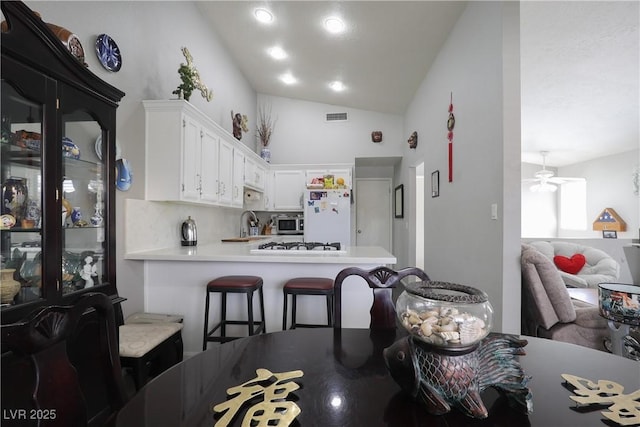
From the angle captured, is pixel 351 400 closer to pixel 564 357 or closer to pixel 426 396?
pixel 426 396

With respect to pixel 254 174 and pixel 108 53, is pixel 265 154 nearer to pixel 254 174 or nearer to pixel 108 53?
pixel 254 174

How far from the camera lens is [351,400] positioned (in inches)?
27.5

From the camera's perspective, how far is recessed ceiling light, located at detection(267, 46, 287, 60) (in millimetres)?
3793

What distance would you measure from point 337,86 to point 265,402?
472 cm

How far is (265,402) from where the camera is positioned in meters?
0.68

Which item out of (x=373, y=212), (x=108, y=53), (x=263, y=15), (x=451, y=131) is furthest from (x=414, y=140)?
(x=108, y=53)

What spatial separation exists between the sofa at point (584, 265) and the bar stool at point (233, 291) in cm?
382

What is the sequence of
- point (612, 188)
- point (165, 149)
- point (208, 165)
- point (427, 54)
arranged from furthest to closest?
point (612, 188), point (427, 54), point (208, 165), point (165, 149)

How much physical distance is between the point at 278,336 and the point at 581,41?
365cm

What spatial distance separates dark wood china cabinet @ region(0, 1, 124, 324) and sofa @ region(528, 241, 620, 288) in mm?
4925

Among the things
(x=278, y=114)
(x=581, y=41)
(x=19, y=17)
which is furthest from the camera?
(x=278, y=114)

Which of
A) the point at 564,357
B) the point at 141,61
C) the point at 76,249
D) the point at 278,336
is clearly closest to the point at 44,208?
the point at 76,249

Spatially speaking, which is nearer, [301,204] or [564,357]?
[564,357]

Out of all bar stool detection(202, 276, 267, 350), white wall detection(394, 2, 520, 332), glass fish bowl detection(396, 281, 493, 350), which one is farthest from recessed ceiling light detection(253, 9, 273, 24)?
glass fish bowl detection(396, 281, 493, 350)
